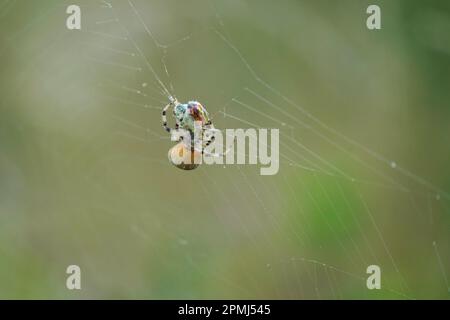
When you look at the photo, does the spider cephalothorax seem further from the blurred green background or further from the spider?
the blurred green background

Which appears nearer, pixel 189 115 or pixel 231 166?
pixel 189 115

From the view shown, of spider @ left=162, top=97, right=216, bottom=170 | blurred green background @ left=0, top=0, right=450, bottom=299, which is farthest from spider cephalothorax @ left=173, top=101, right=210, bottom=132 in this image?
blurred green background @ left=0, top=0, right=450, bottom=299

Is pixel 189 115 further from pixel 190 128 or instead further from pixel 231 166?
pixel 231 166

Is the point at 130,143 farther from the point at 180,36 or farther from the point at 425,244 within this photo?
the point at 425,244

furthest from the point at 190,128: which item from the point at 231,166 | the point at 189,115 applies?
the point at 231,166

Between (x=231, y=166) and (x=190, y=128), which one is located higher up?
(x=231, y=166)

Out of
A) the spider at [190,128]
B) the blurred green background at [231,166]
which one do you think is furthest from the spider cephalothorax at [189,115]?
the blurred green background at [231,166]

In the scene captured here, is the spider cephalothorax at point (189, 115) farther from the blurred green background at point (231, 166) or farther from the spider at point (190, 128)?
the blurred green background at point (231, 166)

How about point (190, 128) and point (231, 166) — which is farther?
point (231, 166)
